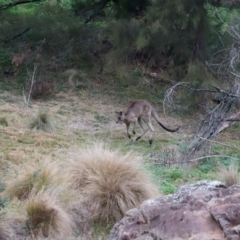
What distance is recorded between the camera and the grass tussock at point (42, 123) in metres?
12.9

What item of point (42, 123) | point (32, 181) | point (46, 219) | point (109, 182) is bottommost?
point (42, 123)

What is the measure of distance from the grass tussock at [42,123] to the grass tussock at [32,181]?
4522 mm

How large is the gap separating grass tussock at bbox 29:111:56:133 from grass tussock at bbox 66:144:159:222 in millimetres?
4272

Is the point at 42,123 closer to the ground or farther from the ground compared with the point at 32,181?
closer to the ground

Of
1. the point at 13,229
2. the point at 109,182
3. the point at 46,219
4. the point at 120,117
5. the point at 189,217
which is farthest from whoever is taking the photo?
the point at 120,117

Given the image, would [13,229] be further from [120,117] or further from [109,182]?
[120,117]

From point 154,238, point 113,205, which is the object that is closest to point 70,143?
point 113,205

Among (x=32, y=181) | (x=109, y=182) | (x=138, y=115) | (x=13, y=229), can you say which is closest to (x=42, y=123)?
(x=138, y=115)

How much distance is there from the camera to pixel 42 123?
13.0 meters

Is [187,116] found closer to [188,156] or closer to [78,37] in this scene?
[78,37]

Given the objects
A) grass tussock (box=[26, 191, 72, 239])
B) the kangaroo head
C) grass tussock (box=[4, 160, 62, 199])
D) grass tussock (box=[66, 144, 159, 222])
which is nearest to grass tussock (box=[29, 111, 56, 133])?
the kangaroo head

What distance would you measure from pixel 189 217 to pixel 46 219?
277 cm

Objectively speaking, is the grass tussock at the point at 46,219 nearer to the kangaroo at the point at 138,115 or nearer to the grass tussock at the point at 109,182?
the grass tussock at the point at 109,182

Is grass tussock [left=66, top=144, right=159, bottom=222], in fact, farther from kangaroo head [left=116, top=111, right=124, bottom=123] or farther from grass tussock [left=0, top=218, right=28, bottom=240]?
kangaroo head [left=116, top=111, right=124, bottom=123]
